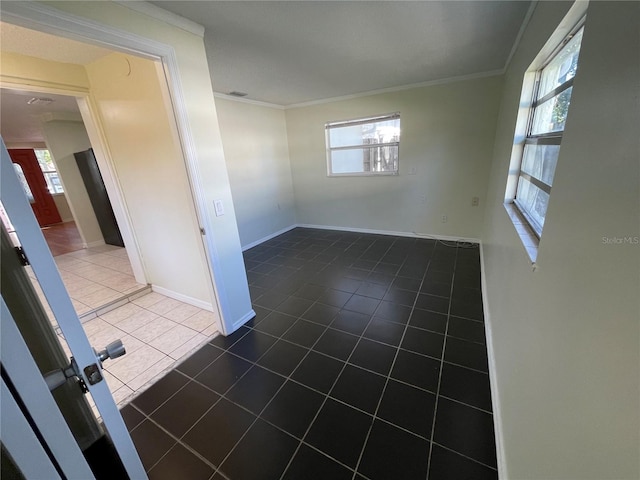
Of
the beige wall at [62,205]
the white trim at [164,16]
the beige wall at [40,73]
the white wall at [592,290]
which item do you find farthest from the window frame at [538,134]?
the beige wall at [62,205]

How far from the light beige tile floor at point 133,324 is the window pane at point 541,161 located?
103 inches

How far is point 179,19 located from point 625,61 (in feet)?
7.03

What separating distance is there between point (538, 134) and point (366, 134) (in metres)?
2.93

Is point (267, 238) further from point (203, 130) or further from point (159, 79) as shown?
point (159, 79)

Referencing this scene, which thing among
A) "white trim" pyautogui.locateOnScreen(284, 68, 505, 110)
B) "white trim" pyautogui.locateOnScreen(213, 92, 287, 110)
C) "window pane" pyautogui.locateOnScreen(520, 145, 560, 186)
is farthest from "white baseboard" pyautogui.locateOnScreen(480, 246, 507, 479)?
"white trim" pyautogui.locateOnScreen(213, 92, 287, 110)

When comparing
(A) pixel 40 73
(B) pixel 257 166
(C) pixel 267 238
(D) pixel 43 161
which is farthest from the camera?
(D) pixel 43 161

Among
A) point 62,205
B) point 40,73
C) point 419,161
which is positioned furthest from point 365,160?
point 62,205

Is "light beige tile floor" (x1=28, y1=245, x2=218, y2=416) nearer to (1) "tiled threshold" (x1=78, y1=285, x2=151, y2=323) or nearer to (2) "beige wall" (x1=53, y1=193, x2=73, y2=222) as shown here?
(1) "tiled threshold" (x1=78, y1=285, x2=151, y2=323)

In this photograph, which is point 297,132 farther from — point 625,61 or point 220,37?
point 625,61

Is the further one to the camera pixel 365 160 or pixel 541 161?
pixel 365 160

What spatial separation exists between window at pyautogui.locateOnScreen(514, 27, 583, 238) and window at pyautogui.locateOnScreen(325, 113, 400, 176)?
91.1 inches

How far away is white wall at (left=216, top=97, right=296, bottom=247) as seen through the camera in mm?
3872

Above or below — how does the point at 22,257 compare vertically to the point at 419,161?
below

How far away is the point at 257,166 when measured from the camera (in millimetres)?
4367
